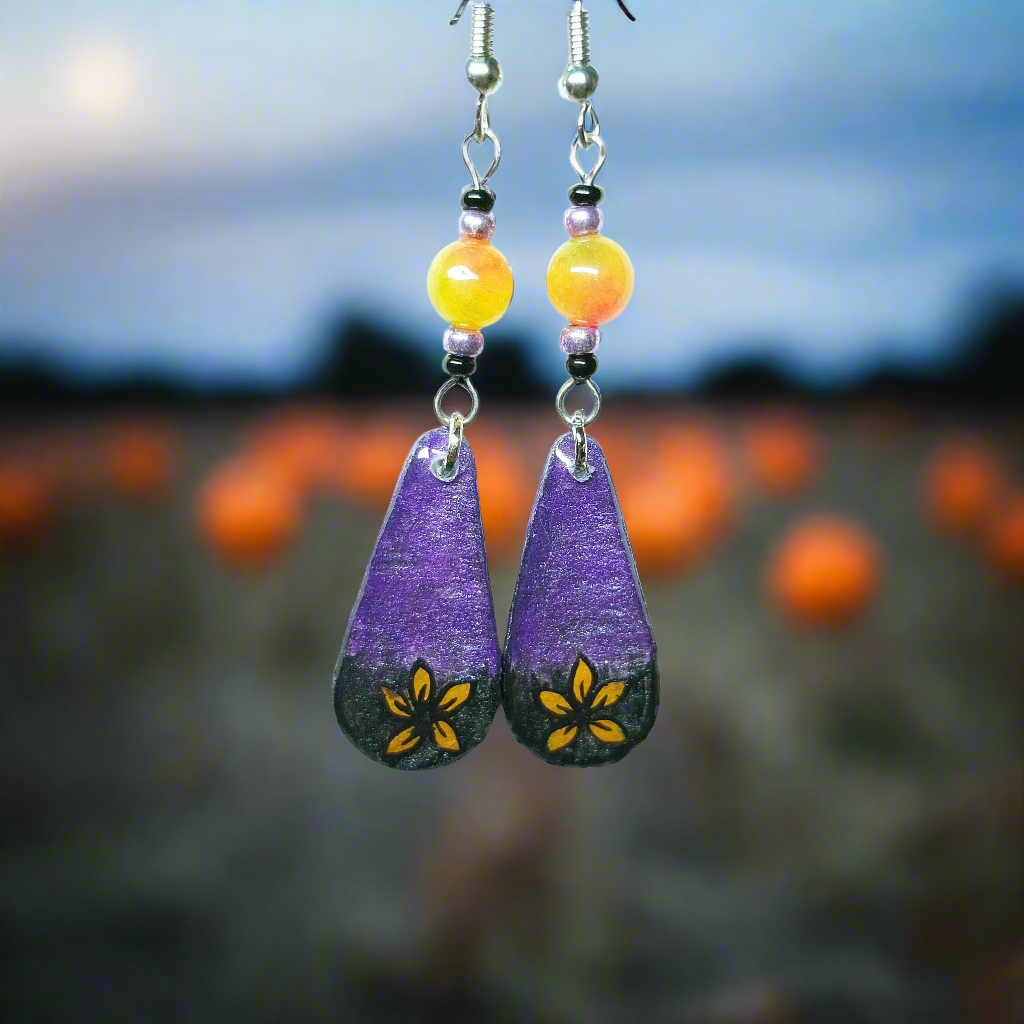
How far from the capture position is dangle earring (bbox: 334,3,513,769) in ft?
2.83

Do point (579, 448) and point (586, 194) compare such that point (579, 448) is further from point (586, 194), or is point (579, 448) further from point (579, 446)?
point (586, 194)

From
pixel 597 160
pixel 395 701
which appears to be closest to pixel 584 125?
pixel 597 160

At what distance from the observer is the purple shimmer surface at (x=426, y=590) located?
0.86 metres

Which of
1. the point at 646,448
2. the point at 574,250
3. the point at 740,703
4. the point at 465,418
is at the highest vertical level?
the point at 646,448

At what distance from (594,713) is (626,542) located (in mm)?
147

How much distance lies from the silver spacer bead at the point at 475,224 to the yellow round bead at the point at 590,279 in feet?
0.21

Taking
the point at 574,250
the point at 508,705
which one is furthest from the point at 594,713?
the point at 574,250

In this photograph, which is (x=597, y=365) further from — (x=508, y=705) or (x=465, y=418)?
(x=508, y=705)

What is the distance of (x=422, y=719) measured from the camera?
0.87m

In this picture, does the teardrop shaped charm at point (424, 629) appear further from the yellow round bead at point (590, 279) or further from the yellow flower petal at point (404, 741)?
the yellow round bead at point (590, 279)

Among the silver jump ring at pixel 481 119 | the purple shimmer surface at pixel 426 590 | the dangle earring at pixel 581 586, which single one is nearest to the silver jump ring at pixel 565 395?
the dangle earring at pixel 581 586

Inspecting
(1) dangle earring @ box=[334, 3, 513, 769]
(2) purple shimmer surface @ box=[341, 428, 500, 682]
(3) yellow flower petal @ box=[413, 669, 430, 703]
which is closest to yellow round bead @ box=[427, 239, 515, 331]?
(1) dangle earring @ box=[334, 3, 513, 769]

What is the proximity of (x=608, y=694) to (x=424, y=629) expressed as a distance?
16cm

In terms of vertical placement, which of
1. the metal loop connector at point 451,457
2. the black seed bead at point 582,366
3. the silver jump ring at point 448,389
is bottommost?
the metal loop connector at point 451,457
